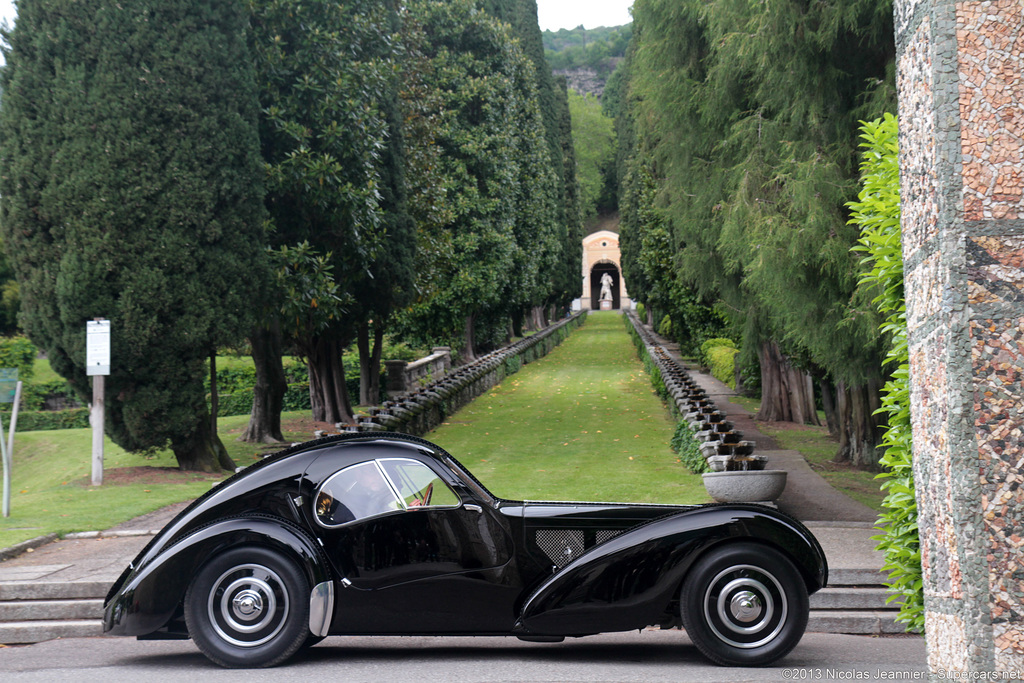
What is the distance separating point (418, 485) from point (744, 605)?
199 cm

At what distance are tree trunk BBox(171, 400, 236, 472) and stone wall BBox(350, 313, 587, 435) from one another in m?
2.19

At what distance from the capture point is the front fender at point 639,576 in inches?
195

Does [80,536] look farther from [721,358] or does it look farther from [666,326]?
[666,326]

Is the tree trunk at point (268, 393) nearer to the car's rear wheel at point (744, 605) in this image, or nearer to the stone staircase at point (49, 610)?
the stone staircase at point (49, 610)

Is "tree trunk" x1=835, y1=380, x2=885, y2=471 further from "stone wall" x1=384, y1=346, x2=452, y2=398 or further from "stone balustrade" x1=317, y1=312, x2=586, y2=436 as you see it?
"stone wall" x1=384, y1=346, x2=452, y2=398

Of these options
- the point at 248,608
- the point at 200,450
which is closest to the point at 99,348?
the point at 200,450

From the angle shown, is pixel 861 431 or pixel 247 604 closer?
pixel 247 604

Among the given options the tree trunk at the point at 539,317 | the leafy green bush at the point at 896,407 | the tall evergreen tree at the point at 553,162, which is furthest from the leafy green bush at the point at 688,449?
the tree trunk at the point at 539,317

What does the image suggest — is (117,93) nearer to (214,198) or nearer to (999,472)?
(214,198)

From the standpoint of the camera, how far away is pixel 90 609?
6.36 metres

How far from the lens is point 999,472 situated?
310cm

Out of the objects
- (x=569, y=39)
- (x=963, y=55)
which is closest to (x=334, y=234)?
(x=963, y=55)

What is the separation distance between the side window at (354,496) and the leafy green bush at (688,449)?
6.45 m

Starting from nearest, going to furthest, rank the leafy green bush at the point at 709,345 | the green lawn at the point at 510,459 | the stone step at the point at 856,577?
the stone step at the point at 856,577
the green lawn at the point at 510,459
the leafy green bush at the point at 709,345
